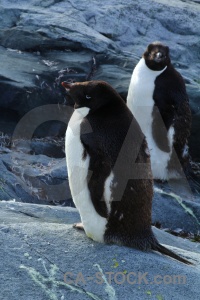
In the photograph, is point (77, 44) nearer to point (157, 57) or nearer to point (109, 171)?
point (157, 57)

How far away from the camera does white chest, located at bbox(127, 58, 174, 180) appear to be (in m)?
8.67

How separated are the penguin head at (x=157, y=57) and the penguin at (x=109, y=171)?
381 centimetres

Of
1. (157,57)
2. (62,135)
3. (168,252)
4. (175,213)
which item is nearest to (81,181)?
(168,252)

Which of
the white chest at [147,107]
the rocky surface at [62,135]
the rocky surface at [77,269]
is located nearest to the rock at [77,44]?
the rocky surface at [62,135]

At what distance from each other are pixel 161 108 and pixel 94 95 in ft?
12.3

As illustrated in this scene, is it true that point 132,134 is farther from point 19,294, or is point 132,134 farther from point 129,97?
point 129,97

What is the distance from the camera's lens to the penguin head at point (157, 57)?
8742mm

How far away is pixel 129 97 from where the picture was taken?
8.83 m

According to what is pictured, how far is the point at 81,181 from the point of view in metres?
4.93

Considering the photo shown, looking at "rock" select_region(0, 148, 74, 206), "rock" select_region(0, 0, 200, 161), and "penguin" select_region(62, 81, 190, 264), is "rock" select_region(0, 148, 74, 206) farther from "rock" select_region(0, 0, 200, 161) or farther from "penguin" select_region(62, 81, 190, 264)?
"penguin" select_region(62, 81, 190, 264)

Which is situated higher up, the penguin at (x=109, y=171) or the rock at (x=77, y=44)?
the penguin at (x=109, y=171)

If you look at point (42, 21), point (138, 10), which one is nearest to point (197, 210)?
point (42, 21)

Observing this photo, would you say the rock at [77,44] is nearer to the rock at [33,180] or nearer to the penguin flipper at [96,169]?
the rock at [33,180]

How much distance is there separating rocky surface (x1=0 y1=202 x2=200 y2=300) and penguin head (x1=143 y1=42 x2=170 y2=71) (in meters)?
4.06
